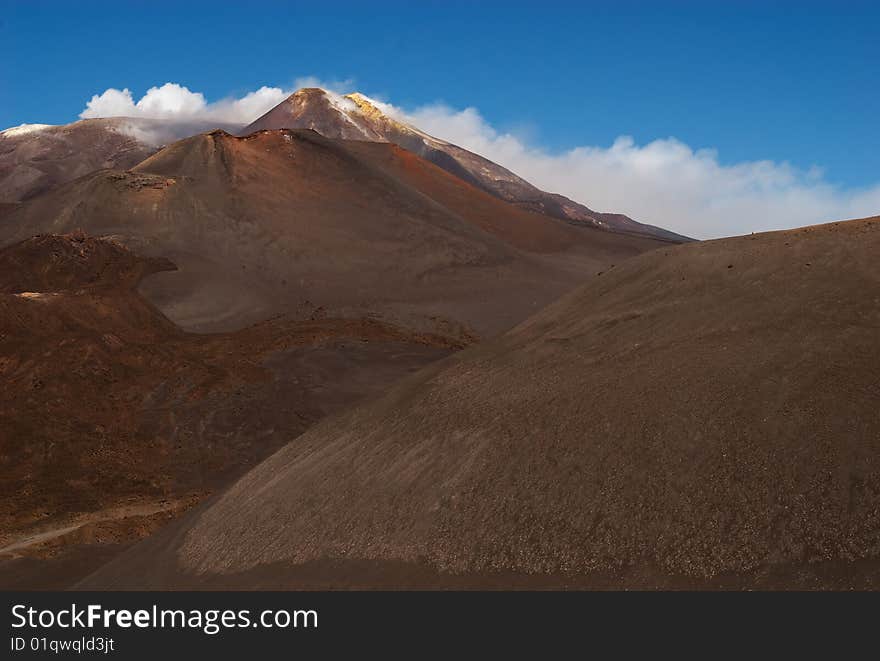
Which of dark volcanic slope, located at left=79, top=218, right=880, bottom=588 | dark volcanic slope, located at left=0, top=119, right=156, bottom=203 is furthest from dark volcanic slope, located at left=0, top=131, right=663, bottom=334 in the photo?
dark volcanic slope, located at left=0, top=119, right=156, bottom=203

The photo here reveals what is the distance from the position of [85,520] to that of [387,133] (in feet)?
266

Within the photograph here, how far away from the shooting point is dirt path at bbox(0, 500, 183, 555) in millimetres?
16047

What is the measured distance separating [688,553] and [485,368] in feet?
19.4

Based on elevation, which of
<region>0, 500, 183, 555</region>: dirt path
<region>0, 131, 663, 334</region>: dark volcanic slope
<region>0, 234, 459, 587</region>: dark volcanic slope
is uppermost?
<region>0, 131, 663, 334</region>: dark volcanic slope

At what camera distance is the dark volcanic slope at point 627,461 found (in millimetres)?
7316

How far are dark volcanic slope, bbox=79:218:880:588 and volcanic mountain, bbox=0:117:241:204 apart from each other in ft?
267

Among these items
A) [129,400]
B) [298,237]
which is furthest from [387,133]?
[129,400]

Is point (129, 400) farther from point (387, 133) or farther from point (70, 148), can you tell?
point (70, 148)

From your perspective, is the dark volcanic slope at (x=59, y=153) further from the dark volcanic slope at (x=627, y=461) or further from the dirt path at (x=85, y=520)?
the dark volcanic slope at (x=627, y=461)

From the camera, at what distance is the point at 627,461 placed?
846 centimetres

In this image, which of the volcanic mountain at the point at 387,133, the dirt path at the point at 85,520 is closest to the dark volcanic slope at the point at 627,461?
the dirt path at the point at 85,520

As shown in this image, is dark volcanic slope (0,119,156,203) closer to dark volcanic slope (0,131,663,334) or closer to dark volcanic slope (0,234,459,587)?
dark volcanic slope (0,131,663,334)

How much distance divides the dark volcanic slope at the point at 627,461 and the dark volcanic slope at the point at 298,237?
2301 centimetres

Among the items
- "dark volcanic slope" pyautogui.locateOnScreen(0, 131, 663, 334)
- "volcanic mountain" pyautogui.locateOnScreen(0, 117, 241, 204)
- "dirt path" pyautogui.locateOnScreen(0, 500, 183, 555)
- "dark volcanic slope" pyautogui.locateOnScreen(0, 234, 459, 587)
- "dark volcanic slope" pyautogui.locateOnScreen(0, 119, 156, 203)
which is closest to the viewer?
"dirt path" pyautogui.locateOnScreen(0, 500, 183, 555)
